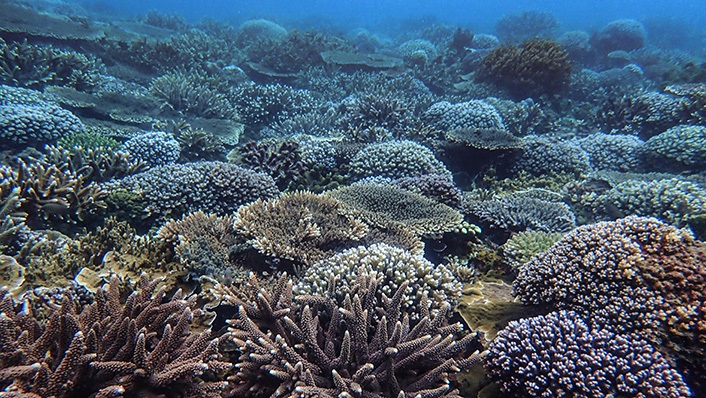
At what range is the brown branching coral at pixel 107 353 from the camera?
6.97 ft

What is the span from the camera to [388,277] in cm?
362

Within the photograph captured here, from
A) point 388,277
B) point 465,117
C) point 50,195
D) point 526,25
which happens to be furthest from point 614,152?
point 526,25

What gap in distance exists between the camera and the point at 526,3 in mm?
101625

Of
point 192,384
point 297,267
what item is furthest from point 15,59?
point 192,384

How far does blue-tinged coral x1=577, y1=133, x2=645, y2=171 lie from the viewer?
9.30 meters

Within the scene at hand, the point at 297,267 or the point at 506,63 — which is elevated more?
the point at 506,63

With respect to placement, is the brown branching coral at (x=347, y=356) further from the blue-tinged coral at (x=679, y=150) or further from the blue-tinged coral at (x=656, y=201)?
the blue-tinged coral at (x=679, y=150)

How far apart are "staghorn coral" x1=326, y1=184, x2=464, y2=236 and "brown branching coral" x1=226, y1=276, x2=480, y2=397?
2200 mm

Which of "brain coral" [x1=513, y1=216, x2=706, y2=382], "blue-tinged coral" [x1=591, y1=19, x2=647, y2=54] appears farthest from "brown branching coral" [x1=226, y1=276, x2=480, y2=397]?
"blue-tinged coral" [x1=591, y1=19, x2=647, y2=54]

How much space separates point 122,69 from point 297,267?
45.5 feet

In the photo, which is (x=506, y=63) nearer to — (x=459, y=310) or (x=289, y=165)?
(x=289, y=165)

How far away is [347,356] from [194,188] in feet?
14.5

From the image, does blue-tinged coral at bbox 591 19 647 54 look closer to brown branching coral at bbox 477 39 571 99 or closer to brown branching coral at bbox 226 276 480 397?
brown branching coral at bbox 477 39 571 99

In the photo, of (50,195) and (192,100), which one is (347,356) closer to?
(50,195)
